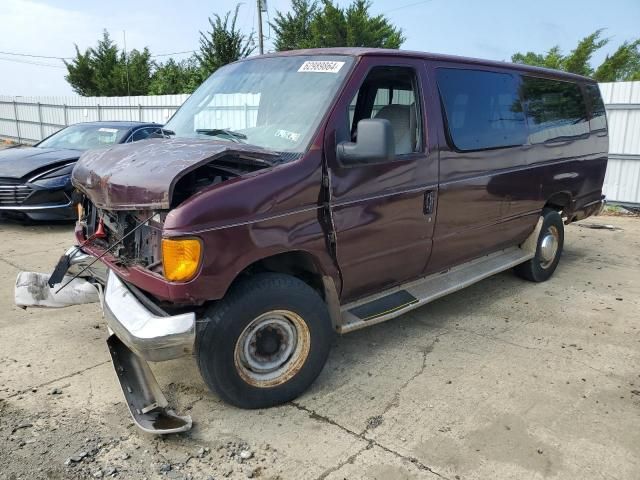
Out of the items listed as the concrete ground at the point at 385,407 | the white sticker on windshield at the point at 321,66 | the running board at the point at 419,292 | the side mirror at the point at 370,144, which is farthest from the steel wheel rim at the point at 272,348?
the white sticker on windshield at the point at 321,66

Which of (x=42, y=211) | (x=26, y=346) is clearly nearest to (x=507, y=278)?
(x=26, y=346)

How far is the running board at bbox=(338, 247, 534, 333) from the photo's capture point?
11.6 ft

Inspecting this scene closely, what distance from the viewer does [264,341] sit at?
123 inches

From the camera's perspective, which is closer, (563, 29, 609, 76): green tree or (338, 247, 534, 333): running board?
(338, 247, 534, 333): running board

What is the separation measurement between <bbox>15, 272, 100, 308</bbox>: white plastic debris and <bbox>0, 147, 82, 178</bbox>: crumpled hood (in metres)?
4.12

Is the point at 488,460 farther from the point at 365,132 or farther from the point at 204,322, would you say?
the point at 365,132

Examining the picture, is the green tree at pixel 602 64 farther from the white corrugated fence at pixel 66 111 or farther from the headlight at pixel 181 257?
the headlight at pixel 181 257

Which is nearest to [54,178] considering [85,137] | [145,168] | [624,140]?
[85,137]

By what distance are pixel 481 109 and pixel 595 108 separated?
2.45 meters

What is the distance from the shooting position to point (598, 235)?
8188mm

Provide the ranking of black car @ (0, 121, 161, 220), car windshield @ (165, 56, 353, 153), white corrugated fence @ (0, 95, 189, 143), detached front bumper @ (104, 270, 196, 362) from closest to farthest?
detached front bumper @ (104, 270, 196, 362)
car windshield @ (165, 56, 353, 153)
black car @ (0, 121, 161, 220)
white corrugated fence @ (0, 95, 189, 143)

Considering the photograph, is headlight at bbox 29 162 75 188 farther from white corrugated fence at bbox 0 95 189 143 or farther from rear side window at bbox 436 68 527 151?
white corrugated fence at bbox 0 95 189 143

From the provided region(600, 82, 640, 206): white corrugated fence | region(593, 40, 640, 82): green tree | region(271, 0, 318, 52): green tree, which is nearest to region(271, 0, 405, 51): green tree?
region(271, 0, 318, 52): green tree

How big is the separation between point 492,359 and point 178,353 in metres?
2.40
